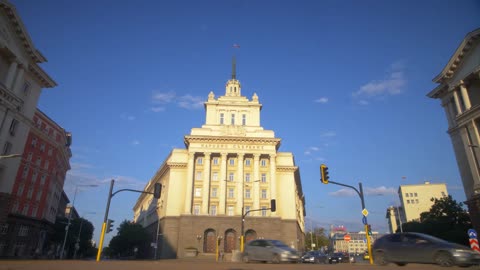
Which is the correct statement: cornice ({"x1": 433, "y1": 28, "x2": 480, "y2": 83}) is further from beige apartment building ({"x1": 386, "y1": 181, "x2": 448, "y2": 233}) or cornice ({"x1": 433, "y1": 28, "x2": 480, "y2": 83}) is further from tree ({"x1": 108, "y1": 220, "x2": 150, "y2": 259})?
beige apartment building ({"x1": 386, "y1": 181, "x2": 448, "y2": 233})

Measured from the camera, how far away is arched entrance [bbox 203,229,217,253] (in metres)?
52.8

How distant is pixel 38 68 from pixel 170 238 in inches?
1309

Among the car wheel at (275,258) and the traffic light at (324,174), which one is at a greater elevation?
the traffic light at (324,174)

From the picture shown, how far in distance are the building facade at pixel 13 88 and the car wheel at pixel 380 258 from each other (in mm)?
36207

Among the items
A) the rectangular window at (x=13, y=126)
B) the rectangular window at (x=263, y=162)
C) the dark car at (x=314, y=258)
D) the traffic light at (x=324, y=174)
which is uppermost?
the rectangular window at (x=263, y=162)

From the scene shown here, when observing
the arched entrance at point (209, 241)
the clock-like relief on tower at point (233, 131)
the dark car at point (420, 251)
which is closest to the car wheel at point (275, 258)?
the dark car at point (420, 251)

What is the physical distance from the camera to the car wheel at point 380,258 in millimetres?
16047

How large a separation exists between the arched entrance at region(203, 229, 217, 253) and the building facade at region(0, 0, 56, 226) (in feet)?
93.0

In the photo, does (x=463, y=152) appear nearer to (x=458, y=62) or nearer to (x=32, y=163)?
(x=458, y=62)

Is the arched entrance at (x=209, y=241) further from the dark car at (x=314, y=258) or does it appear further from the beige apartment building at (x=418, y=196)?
the beige apartment building at (x=418, y=196)

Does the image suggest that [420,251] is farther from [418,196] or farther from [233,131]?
[418,196]

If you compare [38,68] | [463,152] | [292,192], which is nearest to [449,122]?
[463,152]

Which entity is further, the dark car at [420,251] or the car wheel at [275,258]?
the car wheel at [275,258]

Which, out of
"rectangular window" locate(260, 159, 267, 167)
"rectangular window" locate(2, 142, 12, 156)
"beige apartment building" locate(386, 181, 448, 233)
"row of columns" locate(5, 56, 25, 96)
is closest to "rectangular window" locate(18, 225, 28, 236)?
"rectangular window" locate(2, 142, 12, 156)
